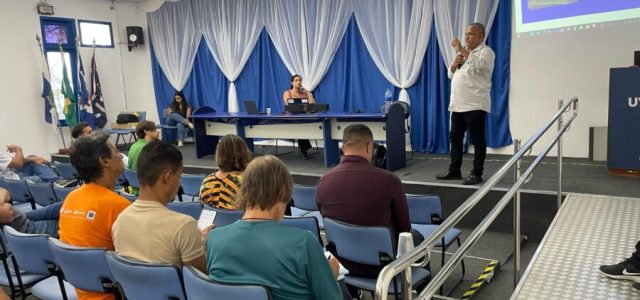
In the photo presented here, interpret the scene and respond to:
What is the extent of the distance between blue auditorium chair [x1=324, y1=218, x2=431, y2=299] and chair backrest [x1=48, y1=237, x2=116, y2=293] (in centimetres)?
104

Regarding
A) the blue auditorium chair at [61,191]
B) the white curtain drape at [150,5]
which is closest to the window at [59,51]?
the white curtain drape at [150,5]

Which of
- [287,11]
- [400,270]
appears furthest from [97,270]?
[287,11]

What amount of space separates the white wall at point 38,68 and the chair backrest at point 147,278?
7.92 metres

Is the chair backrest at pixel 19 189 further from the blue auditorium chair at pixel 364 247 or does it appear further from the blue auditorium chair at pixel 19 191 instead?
the blue auditorium chair at pixel 364 247

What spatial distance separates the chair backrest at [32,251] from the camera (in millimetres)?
2430

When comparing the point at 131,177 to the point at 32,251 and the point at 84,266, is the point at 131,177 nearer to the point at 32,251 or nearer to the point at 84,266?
the point at 32,251

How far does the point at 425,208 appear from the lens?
300 centimetres

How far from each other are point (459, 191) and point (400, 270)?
3594 millimetres

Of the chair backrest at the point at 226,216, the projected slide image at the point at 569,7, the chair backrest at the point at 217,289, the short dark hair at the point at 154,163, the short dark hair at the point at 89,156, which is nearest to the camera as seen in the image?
the chair backrest at the point at 217,289

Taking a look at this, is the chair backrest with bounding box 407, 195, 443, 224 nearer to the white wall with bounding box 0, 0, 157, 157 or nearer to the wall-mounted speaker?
the white wall with bounding box 0, 0, 157, 157

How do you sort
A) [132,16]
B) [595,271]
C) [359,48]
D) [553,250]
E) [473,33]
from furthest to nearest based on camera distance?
[132,16] < [359,48] < [473,33] < [553,250] < [595,271]

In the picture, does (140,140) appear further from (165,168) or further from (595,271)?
(595,271)

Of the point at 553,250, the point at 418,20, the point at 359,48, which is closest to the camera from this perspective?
the point at 553,250

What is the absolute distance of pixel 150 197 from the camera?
6.48 feet
